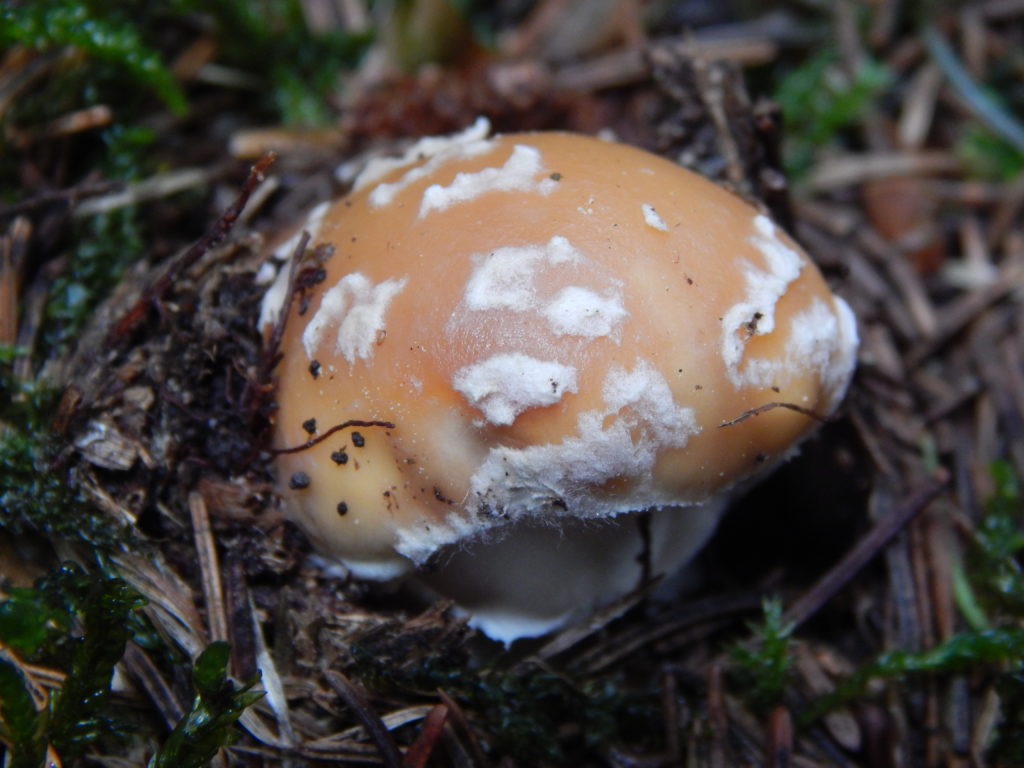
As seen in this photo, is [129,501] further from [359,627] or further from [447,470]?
[447,470]

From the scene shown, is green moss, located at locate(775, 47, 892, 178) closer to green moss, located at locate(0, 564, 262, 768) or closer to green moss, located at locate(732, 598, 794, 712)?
green moss, located at locate(732, 598, 794, 712)

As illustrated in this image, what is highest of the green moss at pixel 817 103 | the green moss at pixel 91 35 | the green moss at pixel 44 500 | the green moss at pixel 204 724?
the green moss at pixel 817 103

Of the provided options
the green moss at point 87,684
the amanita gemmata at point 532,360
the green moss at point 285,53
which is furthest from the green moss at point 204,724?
the green moss at point 285,53

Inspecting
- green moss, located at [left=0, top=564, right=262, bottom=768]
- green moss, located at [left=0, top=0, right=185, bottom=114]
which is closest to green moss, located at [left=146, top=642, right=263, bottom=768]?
green moss, located at [left=0, top=564, right=262, bottom=768]

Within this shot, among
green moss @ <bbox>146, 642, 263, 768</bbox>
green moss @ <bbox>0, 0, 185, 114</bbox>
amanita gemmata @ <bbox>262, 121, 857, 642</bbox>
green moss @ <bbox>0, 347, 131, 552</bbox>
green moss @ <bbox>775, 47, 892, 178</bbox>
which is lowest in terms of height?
green moss @ <bbox>146, 642, 263, 768</bbox>

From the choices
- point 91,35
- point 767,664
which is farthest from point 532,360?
point 91,35

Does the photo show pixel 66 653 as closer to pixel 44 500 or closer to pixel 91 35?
pixel 44 500

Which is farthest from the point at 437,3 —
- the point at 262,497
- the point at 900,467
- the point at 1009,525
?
the point at 1009,525

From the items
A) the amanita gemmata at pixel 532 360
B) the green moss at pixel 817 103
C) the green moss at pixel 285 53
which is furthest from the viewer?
the green moss at pixel 817 103

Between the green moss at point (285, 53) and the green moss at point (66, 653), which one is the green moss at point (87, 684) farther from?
the green moss at point (285, 53)
